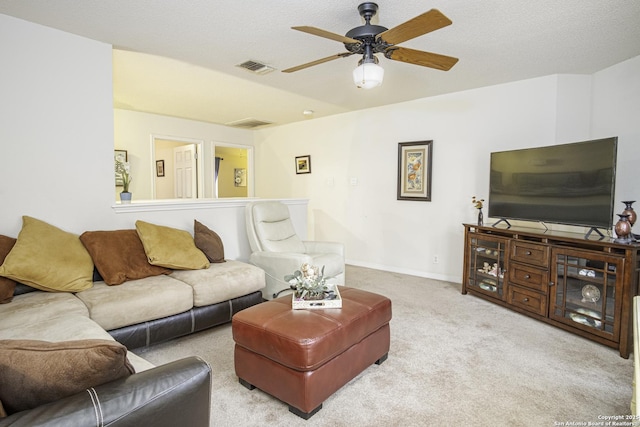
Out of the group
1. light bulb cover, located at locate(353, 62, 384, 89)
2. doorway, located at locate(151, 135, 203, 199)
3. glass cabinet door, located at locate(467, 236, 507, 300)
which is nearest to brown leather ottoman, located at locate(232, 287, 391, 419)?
light bulb cover, located at locate(353, 62, 384, 89)

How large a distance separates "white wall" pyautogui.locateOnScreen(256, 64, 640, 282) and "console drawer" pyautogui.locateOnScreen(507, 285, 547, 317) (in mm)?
1061

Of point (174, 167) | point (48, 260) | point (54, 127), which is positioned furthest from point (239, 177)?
point (48, 260)

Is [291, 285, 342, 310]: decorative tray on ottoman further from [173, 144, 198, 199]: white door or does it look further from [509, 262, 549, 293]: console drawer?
[173, 144, 198, 199]: white door

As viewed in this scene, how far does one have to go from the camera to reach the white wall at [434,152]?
3.53m

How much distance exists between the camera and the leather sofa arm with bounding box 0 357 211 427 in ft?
2.52

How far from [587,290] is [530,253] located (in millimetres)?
502

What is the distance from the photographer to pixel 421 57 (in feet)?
7.56

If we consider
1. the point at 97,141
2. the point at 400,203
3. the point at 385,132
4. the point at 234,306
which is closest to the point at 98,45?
the point at 97,141

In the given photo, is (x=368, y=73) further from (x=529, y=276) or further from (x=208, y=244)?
(x=529, y=276)

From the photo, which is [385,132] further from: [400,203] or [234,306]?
[234,306]

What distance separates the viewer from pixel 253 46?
290 cm

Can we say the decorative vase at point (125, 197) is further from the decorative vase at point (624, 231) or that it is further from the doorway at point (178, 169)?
the decorative vase at point (624, 231)

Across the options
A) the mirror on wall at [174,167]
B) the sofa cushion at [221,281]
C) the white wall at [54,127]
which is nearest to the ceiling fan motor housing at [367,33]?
the sofa cushion at [221,281]

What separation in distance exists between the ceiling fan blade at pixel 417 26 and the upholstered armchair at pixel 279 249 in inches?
74.8
